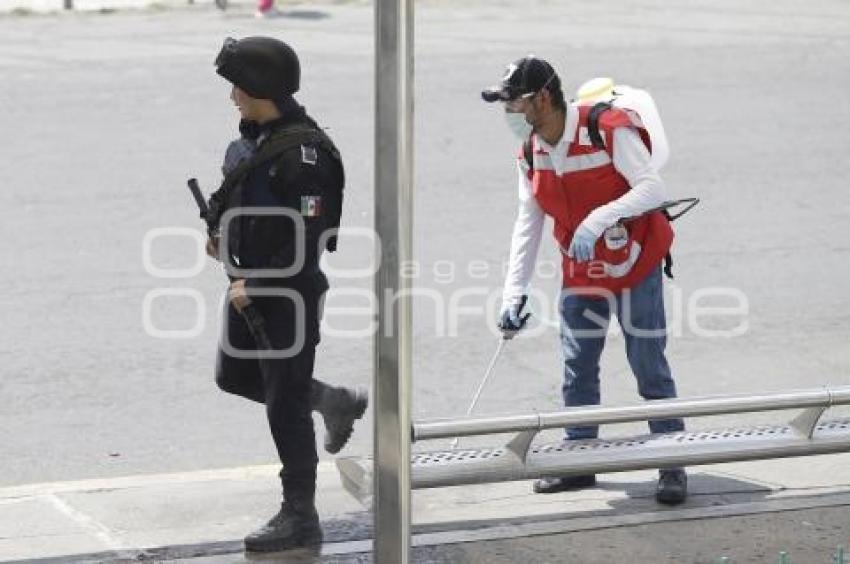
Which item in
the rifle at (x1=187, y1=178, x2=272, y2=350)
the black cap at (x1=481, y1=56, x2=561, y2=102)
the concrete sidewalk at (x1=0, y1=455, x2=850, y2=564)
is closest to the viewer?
the rifle at (x1=187, y1=178, x2=272, y2=350)

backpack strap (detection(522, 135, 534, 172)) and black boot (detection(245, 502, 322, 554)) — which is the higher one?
backpack strap (detection(522, 135, 534, 172))

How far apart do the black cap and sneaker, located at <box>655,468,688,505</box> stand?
4.84ft

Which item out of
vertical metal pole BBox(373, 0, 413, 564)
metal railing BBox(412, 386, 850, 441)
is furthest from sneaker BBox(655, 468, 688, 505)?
vertical metal pole BBox(373, 0, 413, 564)

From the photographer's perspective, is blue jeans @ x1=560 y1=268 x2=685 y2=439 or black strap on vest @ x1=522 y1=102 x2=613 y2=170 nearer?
black strap on vest @ x1=522 y1=102 x2=613 y2=170

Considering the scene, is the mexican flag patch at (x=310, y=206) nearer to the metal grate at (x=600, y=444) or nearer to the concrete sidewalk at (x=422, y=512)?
the metal grate at (x=600, y=444)

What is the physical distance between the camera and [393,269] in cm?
588

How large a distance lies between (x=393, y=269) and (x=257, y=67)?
43.2 inches

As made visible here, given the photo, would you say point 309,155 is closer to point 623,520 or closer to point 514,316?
point 514,316

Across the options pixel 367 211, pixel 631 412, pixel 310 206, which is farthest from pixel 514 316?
pixel 367 211

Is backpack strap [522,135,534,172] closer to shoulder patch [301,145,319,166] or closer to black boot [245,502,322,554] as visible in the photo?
Answer: shoulder patch [301,145,319,166]

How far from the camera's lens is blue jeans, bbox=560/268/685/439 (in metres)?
7.29

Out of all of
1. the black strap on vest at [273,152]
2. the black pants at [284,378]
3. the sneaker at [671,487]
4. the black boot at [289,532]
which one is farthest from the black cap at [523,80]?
the black boot at [289,532]

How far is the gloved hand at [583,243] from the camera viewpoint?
7051 millimetres

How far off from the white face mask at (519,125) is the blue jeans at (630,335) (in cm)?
60
